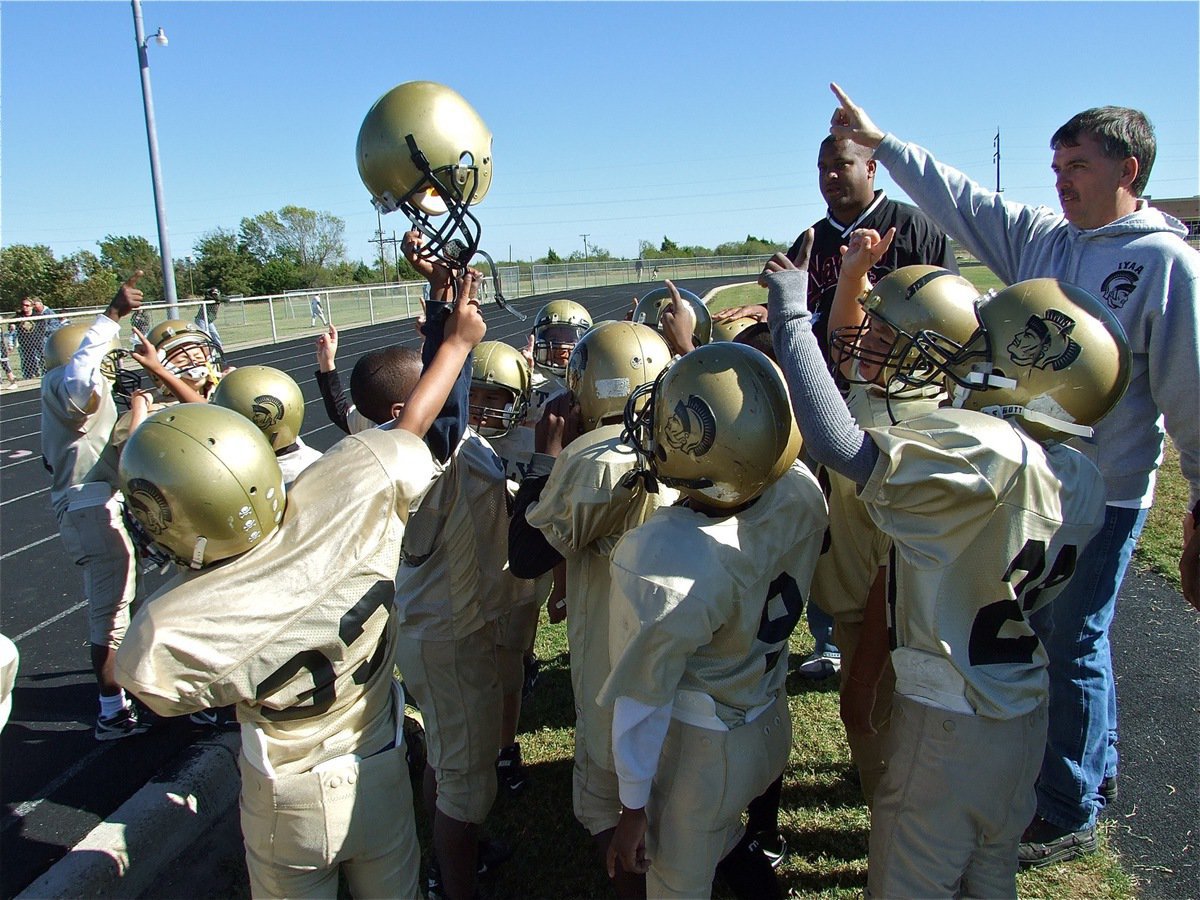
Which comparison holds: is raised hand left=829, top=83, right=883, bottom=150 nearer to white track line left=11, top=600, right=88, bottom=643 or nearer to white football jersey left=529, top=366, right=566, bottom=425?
white football jersey left=529, top=366, right=566, bottom=425

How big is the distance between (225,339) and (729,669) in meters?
28.4

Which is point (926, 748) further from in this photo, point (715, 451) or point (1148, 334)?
point (1148, 334)

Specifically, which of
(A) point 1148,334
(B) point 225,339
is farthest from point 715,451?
(B) point 225,339

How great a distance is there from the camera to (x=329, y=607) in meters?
2.14

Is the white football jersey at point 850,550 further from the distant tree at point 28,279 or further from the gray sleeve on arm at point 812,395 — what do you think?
the distant tree at point 28,279

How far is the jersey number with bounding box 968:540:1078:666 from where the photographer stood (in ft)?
6.89

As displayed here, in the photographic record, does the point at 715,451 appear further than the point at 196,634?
Yes

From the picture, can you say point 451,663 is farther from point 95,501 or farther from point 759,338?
point 95,501

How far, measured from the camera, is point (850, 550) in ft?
9.25

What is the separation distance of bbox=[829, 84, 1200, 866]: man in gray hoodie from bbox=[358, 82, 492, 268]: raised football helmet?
228cm

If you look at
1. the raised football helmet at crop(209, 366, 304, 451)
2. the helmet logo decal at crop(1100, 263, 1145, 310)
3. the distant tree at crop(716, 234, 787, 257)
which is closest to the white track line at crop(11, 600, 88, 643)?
the raised football helmet at crop(209, 366, 304, 451)

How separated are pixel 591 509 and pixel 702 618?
25.8 inches

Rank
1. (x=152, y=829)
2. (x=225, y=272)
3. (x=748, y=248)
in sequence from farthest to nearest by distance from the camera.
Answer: (x=748, y=248)
(x=225, y=272)
(x=152, y=829)

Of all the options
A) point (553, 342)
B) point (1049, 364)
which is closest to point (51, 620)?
point (553, 342)
